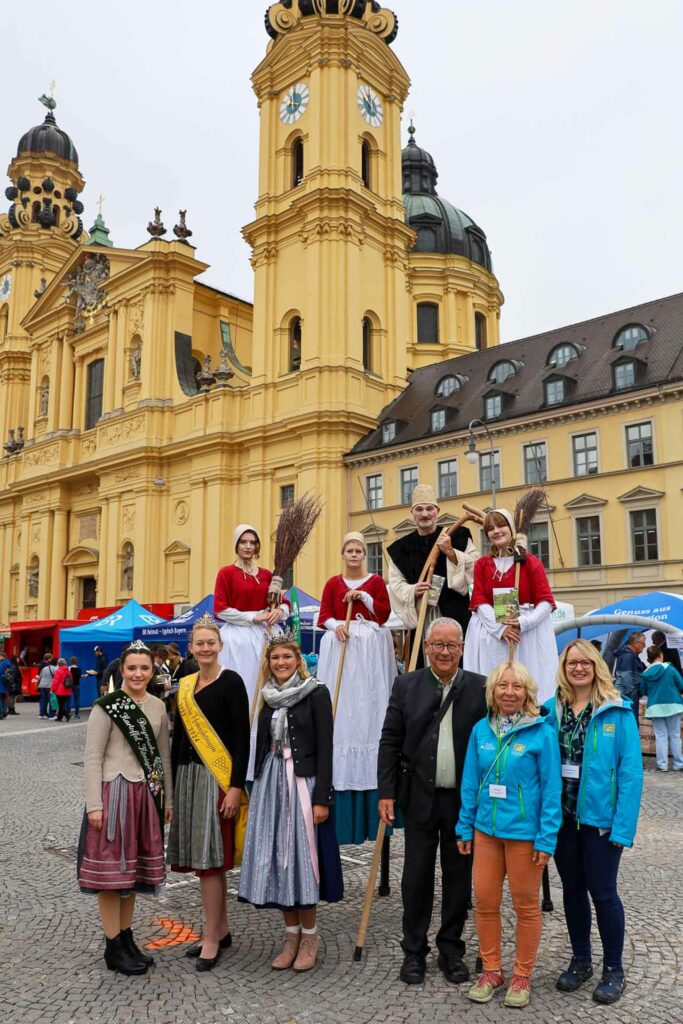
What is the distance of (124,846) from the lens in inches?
202

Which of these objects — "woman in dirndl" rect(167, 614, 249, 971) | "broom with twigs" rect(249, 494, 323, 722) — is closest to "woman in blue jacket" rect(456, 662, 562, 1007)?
"woman in dirndl" rect(167, 614, 249, 971)

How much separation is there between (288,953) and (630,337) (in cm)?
2799

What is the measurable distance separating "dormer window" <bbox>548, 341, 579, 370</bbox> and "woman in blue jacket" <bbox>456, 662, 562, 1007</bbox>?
28.1 m

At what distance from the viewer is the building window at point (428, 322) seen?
170ft

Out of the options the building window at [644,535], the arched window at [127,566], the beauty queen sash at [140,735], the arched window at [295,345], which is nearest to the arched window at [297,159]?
the arched window at [295,345]

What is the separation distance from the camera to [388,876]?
22.2 ft

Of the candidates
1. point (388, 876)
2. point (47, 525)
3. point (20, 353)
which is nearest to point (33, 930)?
point (388, 876)

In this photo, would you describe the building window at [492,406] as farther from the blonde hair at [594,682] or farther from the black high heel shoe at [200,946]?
the black high heel shoe at [200,946]

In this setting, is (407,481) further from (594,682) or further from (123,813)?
(123,813)

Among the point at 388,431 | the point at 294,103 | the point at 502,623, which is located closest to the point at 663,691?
the point at 502,623

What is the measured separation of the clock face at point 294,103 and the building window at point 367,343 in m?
9.29

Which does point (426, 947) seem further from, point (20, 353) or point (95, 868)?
point (20, 353)

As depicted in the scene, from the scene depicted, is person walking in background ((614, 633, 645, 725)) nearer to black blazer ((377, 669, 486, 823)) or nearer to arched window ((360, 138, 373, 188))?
black blazer ((377, 669, 486, 823))

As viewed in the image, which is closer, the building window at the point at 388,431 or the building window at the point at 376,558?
the building window at the point at 376,558
